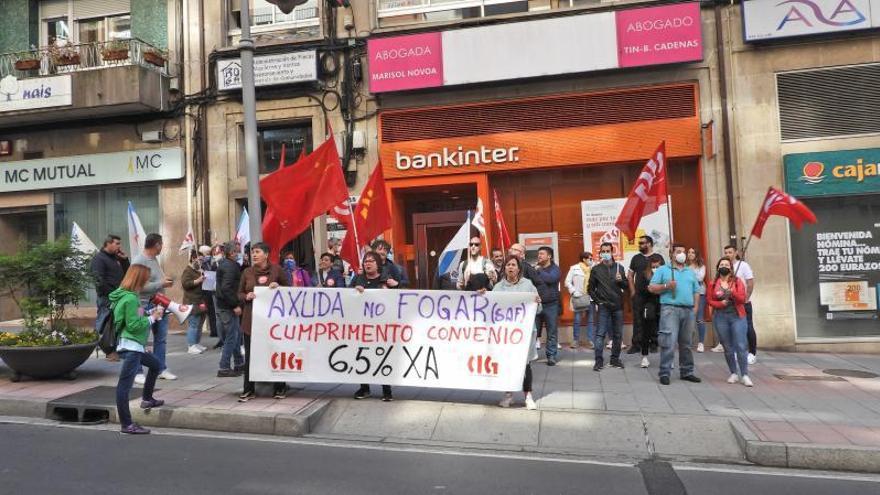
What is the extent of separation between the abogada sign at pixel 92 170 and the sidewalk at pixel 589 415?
571cm

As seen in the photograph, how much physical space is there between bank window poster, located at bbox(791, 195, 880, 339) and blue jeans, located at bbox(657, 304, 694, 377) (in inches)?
156

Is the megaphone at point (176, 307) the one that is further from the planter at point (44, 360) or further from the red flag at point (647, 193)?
the red flag at point (647, 193)

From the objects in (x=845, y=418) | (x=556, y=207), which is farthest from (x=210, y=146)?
(x=845, y=418)

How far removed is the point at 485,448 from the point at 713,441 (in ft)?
6.92

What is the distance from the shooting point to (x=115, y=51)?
12.8 m

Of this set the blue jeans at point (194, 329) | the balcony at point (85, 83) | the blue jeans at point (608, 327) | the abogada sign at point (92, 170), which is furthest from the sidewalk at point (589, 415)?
the balcony at point (85, 83)

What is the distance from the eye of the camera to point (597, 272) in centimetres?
894

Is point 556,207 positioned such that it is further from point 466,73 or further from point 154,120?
point 154,120

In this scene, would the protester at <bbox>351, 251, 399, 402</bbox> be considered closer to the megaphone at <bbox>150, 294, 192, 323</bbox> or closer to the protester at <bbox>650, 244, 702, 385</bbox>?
the megaphone at <bbox>150, 294, 192, 323</bbox>

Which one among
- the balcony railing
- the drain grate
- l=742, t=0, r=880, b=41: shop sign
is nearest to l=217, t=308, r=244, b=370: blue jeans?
the balcony railing

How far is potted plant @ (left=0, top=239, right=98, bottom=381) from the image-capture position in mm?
7734

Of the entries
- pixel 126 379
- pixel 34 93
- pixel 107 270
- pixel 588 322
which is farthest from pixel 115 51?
pixel 588 322

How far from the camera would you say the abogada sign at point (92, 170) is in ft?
42.3

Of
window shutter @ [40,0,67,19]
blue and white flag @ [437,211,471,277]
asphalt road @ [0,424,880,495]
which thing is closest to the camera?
asphalt road @ [0,424,880,495]
